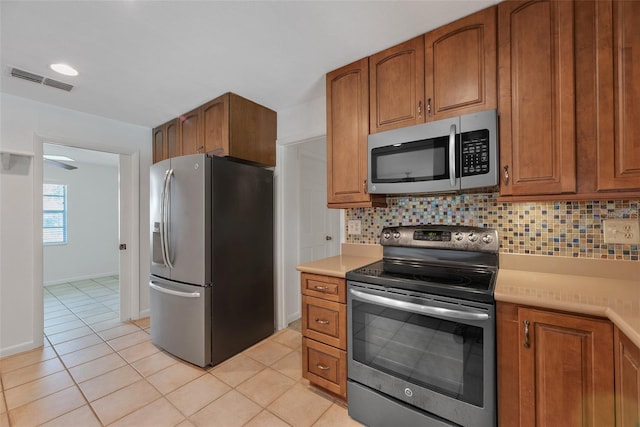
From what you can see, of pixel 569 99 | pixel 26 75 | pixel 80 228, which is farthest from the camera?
pixel 80 228

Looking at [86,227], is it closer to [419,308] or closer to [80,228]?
[80,228]

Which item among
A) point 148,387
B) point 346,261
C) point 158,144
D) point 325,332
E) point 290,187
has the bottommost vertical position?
point 148,387

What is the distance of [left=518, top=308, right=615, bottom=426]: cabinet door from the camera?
1.04 m

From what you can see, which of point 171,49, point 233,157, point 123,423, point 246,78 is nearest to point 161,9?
point 171,49

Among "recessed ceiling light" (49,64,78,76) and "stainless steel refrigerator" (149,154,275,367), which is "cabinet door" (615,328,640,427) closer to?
"stainless steel refrigerator" (149,154,275,367)

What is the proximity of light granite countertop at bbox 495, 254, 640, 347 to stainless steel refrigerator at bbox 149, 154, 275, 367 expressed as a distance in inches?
78.5

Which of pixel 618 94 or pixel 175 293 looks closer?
pixel 618 94

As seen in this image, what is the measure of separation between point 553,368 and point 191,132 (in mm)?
3313

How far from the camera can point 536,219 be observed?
1631 millimetres

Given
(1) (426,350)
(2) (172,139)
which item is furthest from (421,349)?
(2) (172,139)

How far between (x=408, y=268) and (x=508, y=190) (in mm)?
738

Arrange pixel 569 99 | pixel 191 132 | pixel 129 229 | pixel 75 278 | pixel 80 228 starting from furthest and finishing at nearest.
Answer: pixel 80 228, pixel 75 278, pixel 129 229, pixel 191 132, pixel 569 99

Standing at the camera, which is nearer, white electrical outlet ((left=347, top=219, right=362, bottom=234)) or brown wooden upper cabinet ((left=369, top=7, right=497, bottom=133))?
brown wooden upper cabinet ((left=369, top=7, right=497, bottom=133))

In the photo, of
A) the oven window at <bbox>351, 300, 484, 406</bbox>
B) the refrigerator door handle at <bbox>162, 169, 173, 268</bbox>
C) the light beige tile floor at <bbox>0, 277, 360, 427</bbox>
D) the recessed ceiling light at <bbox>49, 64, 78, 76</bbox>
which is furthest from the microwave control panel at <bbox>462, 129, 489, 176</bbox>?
the recessed ceiling light at <bbox>49, 64, 78, 76</bbox>
